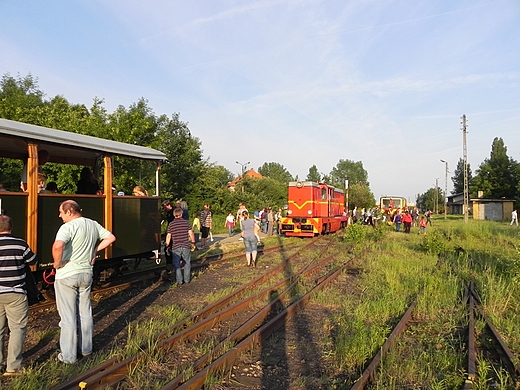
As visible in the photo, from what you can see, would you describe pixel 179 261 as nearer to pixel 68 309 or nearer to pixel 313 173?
pixel 68 309

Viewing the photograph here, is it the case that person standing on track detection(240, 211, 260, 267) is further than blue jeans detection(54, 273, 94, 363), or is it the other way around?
person standing on track detection(240, 211, 260, 267)

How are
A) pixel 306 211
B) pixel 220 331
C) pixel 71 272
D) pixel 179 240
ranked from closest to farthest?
pixel 71 272
pixel 220 331
pixel 179 240
pixel 306 211

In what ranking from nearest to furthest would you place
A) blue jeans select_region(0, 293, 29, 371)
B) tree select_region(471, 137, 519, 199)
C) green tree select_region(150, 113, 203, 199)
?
blue jeans select_region(0, 293, 29, 371) < green tree select_region(150, 113, 203, 199) < tree select_region(471, 137, 519, 199)

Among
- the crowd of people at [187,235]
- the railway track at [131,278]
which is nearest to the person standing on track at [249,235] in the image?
the crowd of people at [187,235]

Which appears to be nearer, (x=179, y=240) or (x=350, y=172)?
(x=179, y=240)

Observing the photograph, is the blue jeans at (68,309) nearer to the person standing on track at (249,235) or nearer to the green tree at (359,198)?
the person standing on track at (249,235)

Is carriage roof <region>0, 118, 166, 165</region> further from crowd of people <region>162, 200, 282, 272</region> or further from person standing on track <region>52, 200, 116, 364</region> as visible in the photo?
person standing on track <region>52, 200, 116, 364</region>

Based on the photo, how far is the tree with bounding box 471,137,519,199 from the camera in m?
70.9

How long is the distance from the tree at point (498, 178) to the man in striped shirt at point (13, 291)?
7448cm

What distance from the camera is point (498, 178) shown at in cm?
7312

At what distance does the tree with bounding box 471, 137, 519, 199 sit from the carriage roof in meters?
70.9

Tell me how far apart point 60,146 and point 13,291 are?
369 cm

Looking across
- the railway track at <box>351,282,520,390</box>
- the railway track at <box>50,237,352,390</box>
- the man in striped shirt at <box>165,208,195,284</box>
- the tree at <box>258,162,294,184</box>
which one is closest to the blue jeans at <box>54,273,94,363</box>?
the railway track at <box>50,237,352,390</box>

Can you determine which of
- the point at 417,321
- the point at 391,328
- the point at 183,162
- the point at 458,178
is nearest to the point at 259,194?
the point at 183,162
